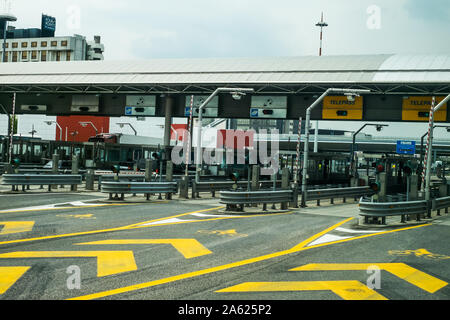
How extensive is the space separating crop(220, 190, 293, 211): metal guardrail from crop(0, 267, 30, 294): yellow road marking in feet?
29.9

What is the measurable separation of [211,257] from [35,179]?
1403 cm

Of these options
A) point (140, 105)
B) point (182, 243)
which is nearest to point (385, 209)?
point (182, 243)

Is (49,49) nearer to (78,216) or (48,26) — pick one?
(48,26)

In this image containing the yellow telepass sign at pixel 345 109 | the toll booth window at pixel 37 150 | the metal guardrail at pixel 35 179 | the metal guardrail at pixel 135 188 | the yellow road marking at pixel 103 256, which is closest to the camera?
the yellow road marking at pixel 103 256

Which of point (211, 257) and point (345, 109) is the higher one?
point (345, 109)

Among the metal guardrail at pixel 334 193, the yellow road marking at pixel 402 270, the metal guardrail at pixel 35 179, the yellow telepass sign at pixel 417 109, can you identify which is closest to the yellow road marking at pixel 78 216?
the metal guardrail at pixel 35 179

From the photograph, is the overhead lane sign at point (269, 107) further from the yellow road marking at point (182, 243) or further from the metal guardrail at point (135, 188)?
the yellow road marking at point (182, 243)

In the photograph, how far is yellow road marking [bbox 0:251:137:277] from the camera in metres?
7.34

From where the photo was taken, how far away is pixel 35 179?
782 inches

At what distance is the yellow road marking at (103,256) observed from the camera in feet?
24.1

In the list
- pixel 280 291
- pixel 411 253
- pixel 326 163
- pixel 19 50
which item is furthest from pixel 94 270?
pixel 19 50

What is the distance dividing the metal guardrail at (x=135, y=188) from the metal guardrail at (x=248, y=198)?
4081mm

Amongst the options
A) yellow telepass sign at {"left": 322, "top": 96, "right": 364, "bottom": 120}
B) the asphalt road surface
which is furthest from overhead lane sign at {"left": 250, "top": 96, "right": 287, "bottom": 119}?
the asphalt road surface

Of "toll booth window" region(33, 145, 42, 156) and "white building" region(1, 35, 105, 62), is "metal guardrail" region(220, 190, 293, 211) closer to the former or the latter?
"toll booth window" region(33, 145, 42, 156)
